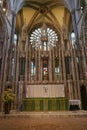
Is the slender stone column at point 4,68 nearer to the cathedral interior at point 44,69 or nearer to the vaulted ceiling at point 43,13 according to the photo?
the cathedral interior at point 44,69

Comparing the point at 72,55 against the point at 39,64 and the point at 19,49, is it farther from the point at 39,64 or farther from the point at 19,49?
the point at 19,49

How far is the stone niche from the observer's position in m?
16.1

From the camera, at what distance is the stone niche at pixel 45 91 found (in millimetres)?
16062

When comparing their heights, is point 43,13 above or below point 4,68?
above

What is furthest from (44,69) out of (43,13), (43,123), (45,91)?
(43,123)

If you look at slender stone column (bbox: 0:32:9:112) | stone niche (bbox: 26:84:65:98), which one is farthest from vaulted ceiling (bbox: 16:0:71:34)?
stone niche (bbox: 26:84:65:98)

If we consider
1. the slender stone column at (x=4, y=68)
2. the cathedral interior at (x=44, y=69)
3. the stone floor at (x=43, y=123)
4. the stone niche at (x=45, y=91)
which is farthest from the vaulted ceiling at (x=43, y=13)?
the stone floor at (x=43, y=123)

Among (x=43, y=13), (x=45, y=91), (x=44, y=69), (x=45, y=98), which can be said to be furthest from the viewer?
(x=43, y=13)

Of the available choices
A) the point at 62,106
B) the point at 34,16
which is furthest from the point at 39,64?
the point at 34,16

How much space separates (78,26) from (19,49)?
8692 millimetres

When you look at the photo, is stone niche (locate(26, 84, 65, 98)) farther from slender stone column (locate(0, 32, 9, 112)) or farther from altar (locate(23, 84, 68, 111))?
slender stone column (locate(0, 32, 9, 112))

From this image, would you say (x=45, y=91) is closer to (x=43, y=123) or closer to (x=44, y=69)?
(x=44, y=69)

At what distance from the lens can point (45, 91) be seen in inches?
640

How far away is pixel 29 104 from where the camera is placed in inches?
575
